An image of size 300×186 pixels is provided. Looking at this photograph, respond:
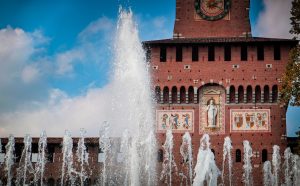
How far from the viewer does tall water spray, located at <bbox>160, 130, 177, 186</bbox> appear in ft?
111

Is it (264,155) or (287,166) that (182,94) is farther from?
(287,166)

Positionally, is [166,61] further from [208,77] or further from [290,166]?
[290,166]

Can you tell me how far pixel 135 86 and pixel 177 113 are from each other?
10.5 feet

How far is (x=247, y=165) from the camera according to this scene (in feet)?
109

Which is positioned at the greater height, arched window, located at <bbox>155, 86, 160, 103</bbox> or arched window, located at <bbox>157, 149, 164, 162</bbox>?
arched window, located at <bbox>155, 86, 160, 103</bbox>

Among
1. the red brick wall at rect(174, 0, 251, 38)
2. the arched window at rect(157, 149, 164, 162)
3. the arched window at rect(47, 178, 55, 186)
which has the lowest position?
the arched window at rect(47, 178, 55, 186)

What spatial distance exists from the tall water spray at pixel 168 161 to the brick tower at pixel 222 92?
0.90 feet

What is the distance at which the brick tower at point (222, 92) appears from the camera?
33.7 meters

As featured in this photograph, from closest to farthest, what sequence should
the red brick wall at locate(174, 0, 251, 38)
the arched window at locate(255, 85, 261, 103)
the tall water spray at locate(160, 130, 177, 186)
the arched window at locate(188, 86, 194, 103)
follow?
the tall water spray at locate(160, 130, 177, 186) → the arched window at locate(255, 85, 261, 103) → the arched window at locate(188, 86, 194, 103) → the red brick wall at locate(174, 0, 251, 38)

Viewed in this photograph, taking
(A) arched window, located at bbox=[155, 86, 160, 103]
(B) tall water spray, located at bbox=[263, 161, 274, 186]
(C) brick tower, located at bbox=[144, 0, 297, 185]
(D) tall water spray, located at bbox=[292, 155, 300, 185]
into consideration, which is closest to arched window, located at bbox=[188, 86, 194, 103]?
(C) brick tower, located at bbox=[144, 0, 297, 185]

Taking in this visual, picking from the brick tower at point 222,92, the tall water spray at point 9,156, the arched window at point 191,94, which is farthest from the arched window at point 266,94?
Answer: the tall water spray at point 9,156

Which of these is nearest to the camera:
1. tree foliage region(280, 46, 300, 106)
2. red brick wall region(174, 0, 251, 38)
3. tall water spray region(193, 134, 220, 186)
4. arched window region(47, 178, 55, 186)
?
tall water spray region(193, 134, 220, 186)

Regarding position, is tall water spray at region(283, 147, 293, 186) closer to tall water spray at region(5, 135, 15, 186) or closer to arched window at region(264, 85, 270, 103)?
arched window at region(264, 85, 270, 103)

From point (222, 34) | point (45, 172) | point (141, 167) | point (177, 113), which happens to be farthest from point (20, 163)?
point (222, 34)
